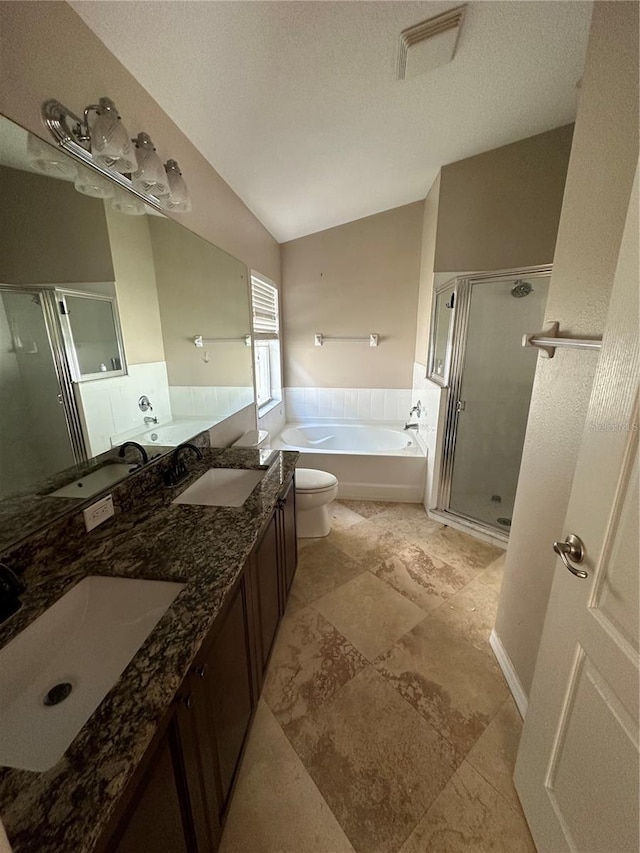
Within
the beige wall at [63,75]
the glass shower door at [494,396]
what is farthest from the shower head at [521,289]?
the beige wall at [63,75]

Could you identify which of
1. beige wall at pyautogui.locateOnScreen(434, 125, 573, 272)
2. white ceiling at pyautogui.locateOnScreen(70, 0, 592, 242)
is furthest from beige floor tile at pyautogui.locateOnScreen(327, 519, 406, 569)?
white ceiling at pyautogui.locateOnScreen(70, 0, 592, 242)

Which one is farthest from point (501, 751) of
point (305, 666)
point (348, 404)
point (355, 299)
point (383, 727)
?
point (355, 299)

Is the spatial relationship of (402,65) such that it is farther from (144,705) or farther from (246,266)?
(144,705)

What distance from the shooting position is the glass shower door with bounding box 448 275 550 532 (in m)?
2.43

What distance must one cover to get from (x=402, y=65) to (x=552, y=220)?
1.56 m

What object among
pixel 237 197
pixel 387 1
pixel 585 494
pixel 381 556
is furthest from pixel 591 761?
pixel 237 197

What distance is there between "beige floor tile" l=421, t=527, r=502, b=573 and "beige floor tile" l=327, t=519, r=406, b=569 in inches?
9.5

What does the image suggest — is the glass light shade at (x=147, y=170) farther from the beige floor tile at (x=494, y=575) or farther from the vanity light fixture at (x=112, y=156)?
the beige floor tile at (x=494, y=575)

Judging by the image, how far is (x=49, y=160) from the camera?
98 centimetres

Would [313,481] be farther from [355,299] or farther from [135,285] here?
[355,299]

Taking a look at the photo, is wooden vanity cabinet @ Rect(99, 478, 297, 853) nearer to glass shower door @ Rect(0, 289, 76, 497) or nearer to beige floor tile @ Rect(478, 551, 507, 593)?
glass shower door @ Rect(0, 289, 76, 497)

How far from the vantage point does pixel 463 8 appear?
117 cm

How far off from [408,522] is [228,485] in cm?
163

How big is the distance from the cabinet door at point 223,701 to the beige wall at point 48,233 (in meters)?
1.13
